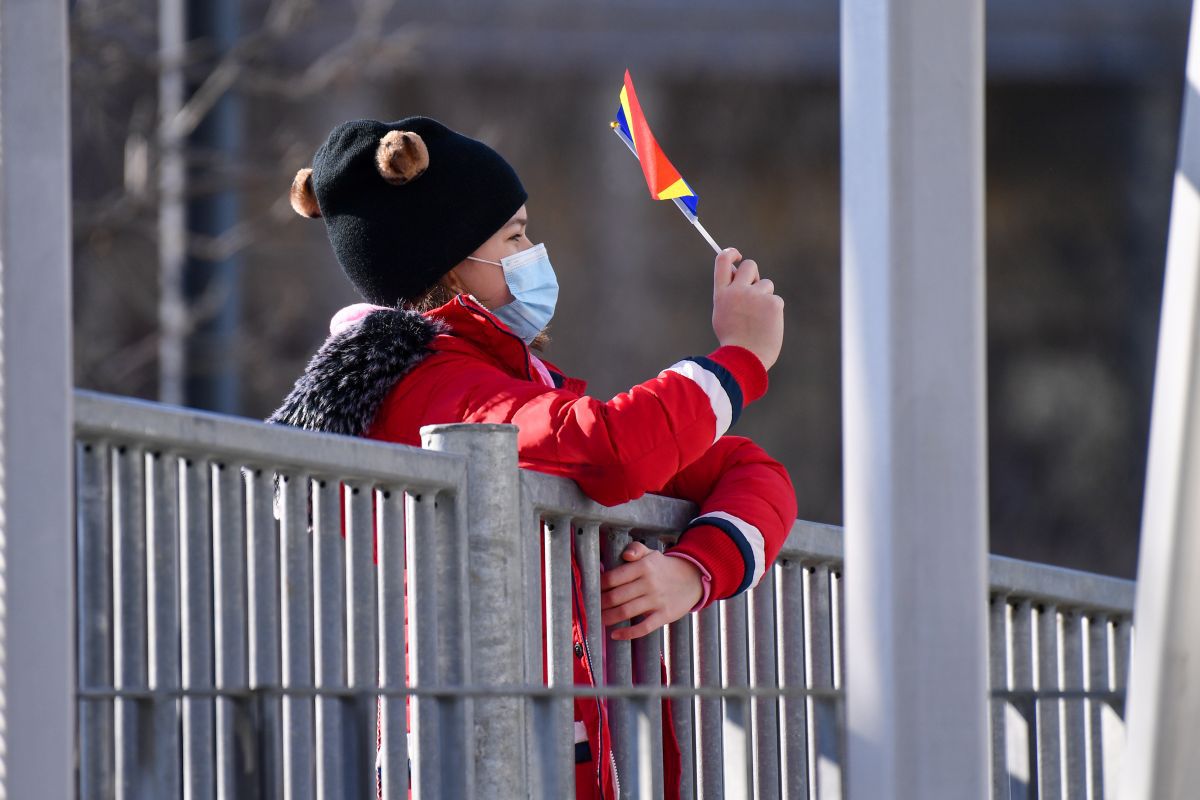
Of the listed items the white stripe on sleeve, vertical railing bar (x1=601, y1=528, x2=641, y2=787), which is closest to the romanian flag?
the white stripe on sleeve

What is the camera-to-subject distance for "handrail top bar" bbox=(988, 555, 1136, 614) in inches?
137

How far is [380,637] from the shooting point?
8.13 ft

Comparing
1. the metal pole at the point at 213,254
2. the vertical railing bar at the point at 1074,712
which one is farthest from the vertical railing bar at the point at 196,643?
the metal pole at the point at 213,254

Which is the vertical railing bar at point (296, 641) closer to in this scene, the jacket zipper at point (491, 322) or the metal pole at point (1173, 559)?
the jacket zipper at point (491, 322)

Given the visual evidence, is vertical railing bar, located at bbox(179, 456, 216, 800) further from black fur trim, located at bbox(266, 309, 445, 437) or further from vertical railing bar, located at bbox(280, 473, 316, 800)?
black fur trim, located at bbox(266, 309, 445, 437)

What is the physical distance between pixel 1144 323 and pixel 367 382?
40.4 feet

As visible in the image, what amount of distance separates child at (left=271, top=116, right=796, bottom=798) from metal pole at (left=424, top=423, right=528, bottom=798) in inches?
6.3

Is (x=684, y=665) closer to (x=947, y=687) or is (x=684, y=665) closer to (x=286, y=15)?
(x=947, y=687)

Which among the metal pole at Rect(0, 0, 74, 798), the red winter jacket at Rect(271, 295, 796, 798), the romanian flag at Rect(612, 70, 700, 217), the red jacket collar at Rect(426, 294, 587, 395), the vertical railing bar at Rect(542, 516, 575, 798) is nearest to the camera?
the metal pole at Rect(0, 0, 74, 798)

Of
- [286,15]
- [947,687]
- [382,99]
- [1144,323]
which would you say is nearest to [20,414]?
[947,687]

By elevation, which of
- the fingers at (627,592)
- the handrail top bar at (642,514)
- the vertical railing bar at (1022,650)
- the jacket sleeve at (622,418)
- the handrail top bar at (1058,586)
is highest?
the jacket sleeve at (622,418)

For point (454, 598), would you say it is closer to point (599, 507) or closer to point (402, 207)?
point (599, 507)

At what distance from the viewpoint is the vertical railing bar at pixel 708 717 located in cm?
296

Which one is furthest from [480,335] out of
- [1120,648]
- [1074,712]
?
[1120,648]
